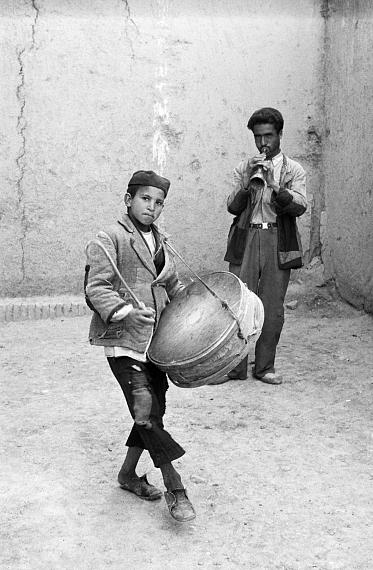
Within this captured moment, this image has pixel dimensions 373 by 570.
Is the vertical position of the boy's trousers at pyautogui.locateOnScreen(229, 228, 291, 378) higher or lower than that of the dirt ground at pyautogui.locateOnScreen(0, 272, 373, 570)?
higher

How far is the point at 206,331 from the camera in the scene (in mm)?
3672

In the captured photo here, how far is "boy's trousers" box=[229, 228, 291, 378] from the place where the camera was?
5828mm

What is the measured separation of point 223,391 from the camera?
569cm

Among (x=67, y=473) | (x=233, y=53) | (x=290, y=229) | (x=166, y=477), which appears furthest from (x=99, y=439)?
(x=233, y=53)

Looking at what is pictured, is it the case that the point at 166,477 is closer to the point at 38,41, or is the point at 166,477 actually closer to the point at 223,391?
the point at 223,391

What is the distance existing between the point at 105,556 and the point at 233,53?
511cm

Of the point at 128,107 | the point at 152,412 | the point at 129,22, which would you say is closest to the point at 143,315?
the point at 152,412

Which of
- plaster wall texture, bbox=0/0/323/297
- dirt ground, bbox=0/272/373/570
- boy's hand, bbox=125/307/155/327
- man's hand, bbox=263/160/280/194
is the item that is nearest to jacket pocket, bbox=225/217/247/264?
man's hand, bbox=263/160/280/194

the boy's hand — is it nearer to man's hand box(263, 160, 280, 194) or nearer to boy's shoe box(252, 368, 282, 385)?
man's hand box(263, 160, 280, 194)

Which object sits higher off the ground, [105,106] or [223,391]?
[105,106]

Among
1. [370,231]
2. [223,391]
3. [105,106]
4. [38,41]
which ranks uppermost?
[38,41]

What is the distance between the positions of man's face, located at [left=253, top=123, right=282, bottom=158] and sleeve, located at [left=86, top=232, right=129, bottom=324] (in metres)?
2.19

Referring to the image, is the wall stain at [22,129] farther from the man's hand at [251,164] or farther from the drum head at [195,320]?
the drum head at [195,320]

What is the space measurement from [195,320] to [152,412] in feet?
1.40
